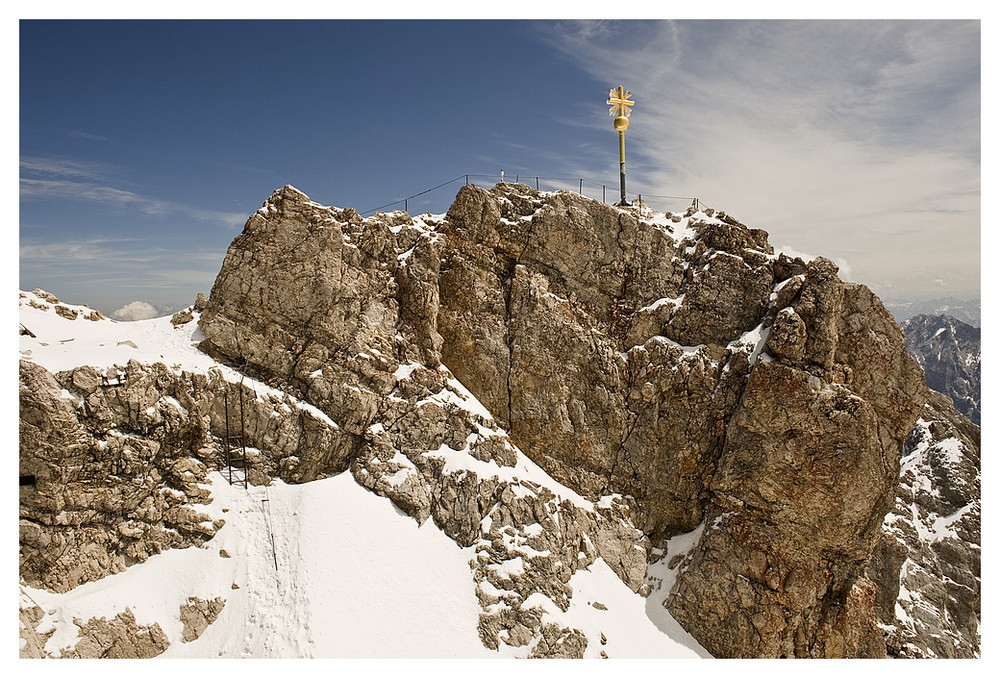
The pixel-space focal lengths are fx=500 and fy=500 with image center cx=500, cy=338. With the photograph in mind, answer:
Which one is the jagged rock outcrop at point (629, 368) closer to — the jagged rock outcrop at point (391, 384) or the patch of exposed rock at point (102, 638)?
the jagged rock outcrop at point (391, 384)

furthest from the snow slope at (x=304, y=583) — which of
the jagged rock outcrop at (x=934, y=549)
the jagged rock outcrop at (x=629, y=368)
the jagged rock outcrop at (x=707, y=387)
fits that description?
the jagged rock outcrop at (x=934, y=549)

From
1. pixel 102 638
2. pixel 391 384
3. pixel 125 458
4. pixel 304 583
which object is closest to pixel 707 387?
pixel 391 384

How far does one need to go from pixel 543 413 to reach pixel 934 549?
52.0m

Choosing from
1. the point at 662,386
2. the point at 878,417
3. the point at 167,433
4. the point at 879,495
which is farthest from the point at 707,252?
the point at 167,433

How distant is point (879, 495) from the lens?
2669 cm

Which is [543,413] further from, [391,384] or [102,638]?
[102,638]

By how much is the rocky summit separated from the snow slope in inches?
28.3

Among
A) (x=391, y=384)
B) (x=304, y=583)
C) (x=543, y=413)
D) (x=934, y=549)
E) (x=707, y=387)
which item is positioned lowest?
(x=934, y=549)

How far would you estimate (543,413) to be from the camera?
3066 cm

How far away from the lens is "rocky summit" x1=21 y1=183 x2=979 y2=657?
22562 mm

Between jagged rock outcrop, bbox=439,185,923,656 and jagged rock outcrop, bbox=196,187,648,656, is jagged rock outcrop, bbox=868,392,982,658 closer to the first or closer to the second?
jagged rock outcrop, bbox=439,185,923,656

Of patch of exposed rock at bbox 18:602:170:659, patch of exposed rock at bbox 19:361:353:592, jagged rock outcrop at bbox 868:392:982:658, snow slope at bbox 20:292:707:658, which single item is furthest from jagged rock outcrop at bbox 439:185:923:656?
patch of exposed rock at bbox 18:602:170:659

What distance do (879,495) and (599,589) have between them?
15.8 meters

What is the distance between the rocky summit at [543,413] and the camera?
22562 mm
